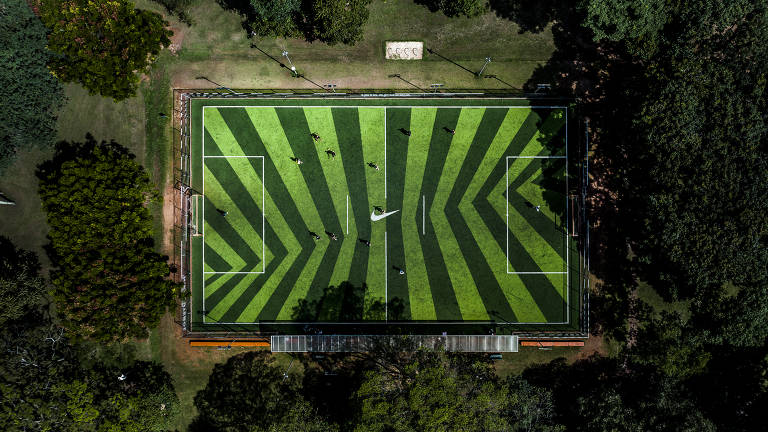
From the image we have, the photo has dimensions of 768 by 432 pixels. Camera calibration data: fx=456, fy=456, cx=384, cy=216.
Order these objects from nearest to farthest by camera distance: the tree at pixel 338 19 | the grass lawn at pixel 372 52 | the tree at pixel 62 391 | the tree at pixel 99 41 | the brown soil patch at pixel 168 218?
the tree at pixel 62 391, the tree at pixel 99 41, the tree at pixel 338 19, the grass lawn at pixel 372 52, the brown soil patch at pixel 168 218

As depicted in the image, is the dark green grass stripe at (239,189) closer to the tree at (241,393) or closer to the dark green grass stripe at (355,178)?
the dark green grass stripe at (355,178)

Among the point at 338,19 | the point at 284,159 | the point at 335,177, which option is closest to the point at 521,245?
the point at 335,177

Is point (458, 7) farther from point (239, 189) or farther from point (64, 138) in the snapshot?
point (64, 138)

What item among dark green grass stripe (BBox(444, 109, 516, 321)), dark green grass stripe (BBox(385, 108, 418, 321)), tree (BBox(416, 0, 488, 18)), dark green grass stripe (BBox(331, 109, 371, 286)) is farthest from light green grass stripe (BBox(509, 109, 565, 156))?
dark green grass stripe (BBox(331, 109, 371, 286))

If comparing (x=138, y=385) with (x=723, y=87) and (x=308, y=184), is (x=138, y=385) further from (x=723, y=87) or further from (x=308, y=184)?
(x=723, y=87)

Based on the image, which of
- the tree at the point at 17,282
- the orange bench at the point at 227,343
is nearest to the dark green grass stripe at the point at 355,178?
the orange bench at the point at 227,343

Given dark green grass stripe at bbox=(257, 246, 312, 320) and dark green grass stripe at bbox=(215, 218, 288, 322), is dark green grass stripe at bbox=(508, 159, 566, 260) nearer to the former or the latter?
dark green grass stripe at bbox=(257, 246, 312, 320)
